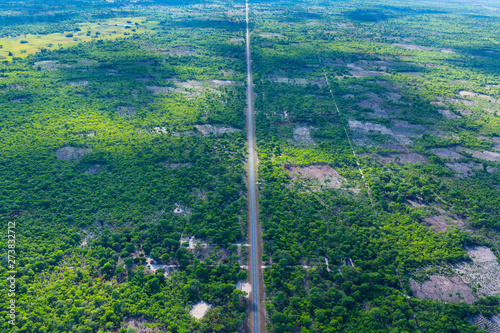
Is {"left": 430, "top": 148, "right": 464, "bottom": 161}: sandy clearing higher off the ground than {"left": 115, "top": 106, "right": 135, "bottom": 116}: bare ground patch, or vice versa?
{"left": 115, "top": 106, "right": 135, "bottom": 116}: bare ground patch

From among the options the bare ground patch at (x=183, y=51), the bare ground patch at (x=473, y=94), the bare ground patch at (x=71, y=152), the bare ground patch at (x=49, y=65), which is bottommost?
the bare ground patch at (x=71, y=152)

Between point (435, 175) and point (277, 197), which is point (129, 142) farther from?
point (435, 175)

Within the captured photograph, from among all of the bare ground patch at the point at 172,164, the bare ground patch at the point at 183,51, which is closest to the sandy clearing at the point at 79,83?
the bare ground patch at the point at 183,51

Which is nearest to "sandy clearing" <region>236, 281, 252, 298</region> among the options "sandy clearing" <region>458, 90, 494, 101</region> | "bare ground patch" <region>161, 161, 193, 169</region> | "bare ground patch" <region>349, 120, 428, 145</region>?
"bare ground patch" <region>161, 161, 193, 169</region>

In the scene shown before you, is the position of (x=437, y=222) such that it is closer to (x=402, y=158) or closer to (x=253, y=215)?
(x=402, y=158)

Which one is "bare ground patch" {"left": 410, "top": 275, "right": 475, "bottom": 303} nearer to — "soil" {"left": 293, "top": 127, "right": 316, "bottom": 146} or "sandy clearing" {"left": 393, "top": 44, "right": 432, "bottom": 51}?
"soil" {"left": 293, "top": 127, "right": 316, "bottom": 146}

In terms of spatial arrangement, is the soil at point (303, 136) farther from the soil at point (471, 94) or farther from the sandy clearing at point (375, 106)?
the soil at point (471, 94)

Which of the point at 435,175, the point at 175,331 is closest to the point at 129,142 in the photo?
the point at 175,331
